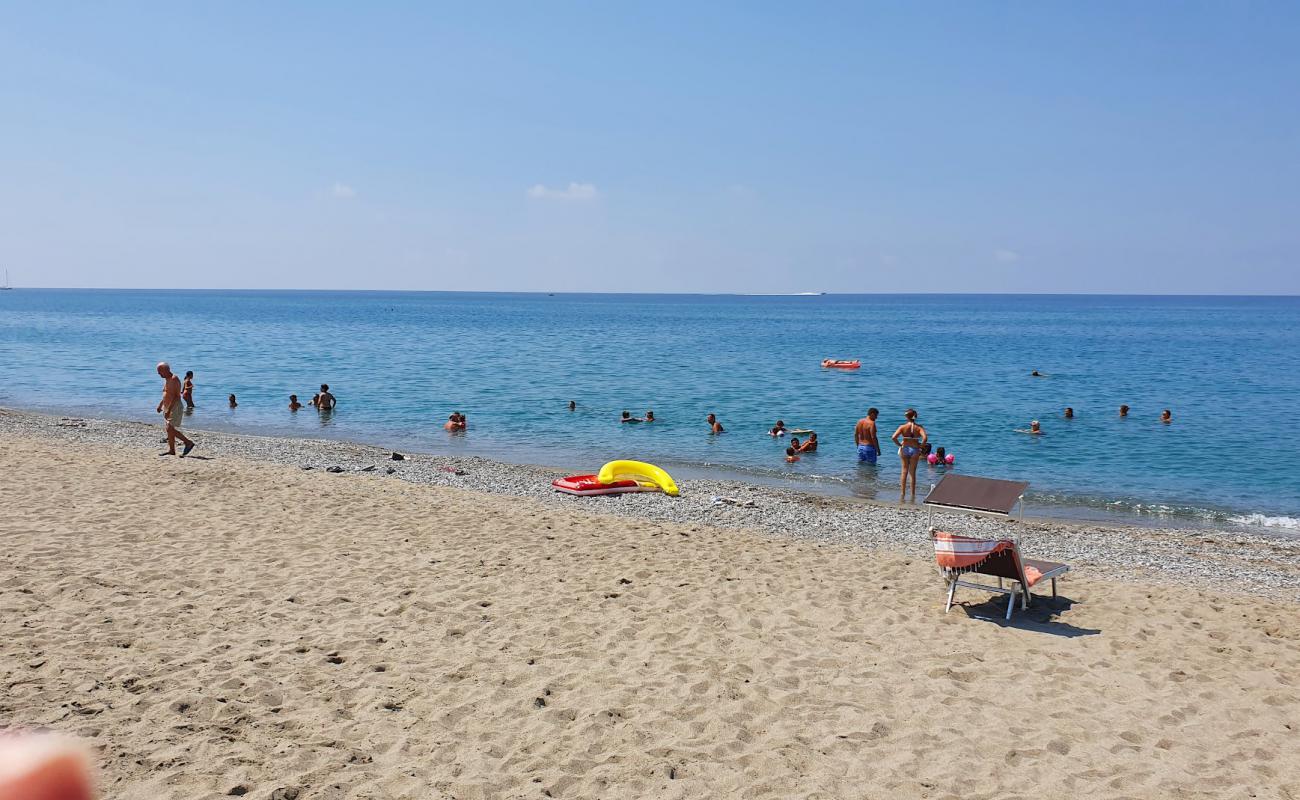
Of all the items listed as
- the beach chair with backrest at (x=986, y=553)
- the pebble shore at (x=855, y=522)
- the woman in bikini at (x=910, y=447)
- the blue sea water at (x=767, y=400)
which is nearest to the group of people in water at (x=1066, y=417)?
the blue sea water at (x=767, y=400)

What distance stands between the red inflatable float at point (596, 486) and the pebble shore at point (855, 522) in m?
0.21

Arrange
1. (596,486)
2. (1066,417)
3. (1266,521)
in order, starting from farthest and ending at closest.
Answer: (1066,417)
(1266,521)
(596,486)

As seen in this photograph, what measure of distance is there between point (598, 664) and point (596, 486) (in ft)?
28.6

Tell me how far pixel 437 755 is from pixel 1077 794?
4.20 metres

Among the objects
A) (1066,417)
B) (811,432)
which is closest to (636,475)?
(811,432)

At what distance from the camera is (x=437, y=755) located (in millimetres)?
6188

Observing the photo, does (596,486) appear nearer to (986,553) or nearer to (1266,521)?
(986,553)

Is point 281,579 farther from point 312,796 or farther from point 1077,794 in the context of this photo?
point 1077,794

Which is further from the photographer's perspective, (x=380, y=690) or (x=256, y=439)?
(x=256, y=439)

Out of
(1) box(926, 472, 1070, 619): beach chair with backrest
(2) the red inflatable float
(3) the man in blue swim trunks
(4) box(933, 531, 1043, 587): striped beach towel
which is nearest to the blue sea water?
(3) the man in blue swim trunks

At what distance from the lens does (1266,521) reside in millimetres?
17047

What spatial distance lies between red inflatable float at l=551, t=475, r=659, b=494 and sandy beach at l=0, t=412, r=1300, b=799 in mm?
3454

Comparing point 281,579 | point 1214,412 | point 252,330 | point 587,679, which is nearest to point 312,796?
point 587,679

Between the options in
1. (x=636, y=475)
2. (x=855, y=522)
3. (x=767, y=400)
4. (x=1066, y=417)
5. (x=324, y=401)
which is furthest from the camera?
(x=767, y=400)
